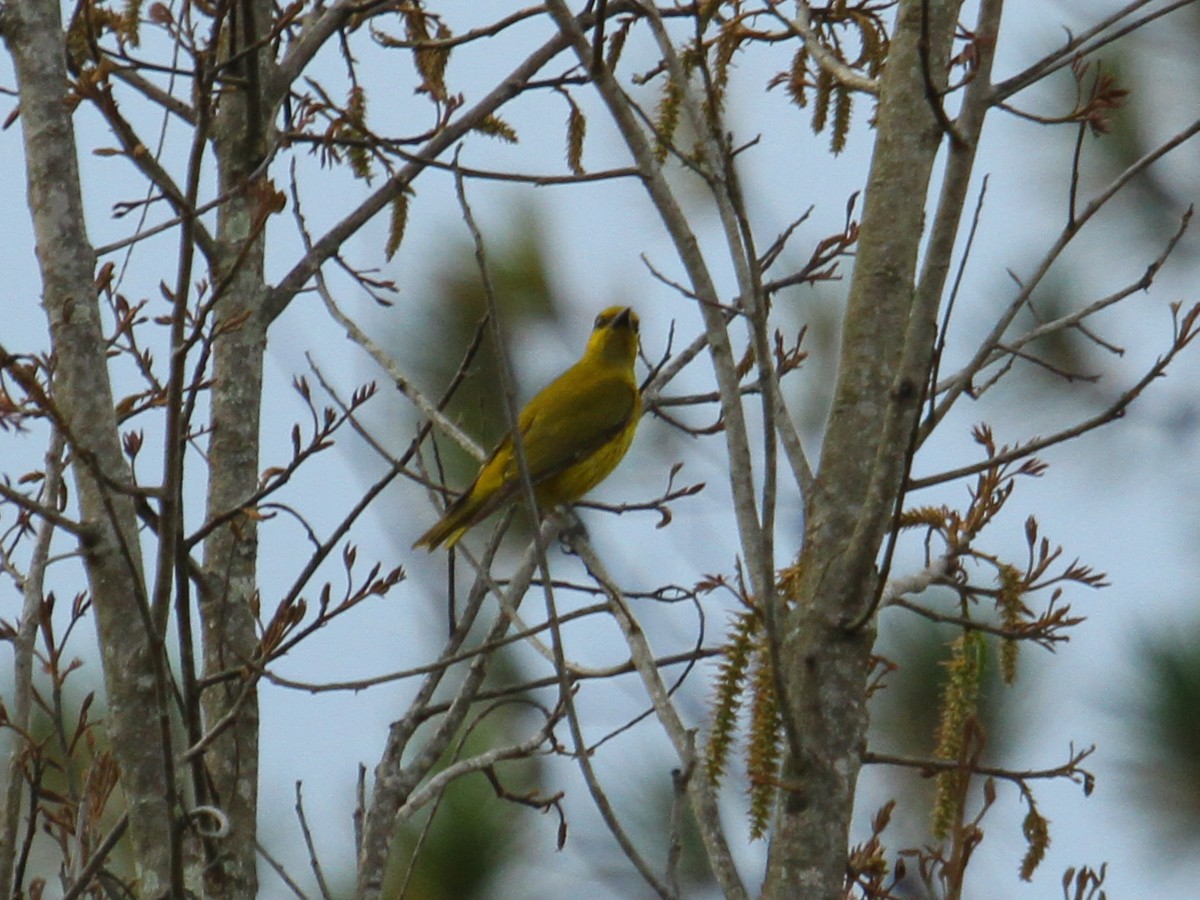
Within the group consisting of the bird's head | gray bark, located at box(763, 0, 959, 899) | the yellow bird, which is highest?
the bird's head

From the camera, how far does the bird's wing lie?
6078 millimetres

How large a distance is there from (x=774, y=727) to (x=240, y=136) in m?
2.18

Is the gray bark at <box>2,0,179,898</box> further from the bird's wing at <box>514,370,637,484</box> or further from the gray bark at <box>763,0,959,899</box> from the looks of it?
the bird's wing at <box>514,370,637,484</box>

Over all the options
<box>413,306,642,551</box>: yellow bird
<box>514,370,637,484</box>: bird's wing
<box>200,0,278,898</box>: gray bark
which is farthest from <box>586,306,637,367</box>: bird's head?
<box>200,0,278,898</box>: gray bark

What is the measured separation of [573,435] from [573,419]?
20cm

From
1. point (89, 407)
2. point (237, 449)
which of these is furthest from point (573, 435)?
point (89, 407)

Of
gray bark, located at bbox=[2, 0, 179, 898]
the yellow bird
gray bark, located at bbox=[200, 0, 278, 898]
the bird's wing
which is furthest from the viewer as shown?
the bird's wing

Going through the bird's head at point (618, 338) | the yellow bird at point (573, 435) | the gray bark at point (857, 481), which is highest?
the bird's head at point (618, 338)

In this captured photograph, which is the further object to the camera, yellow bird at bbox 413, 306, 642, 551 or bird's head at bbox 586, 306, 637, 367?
bird's head at bbox 586, 306, 637, 367

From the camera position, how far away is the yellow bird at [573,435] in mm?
5578

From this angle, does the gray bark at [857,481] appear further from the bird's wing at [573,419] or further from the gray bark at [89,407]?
the bird's wing at [573,419]

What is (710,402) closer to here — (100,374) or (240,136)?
(240,136)

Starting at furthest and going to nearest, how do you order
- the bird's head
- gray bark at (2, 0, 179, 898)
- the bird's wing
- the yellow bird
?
1. the bird's head
2. the bird's wing
3. the yellow bird
4. gray bark at (2, 0, 179, 898)

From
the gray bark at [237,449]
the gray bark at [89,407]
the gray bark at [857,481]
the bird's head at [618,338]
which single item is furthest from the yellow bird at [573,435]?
the gray bark at [89,407]
